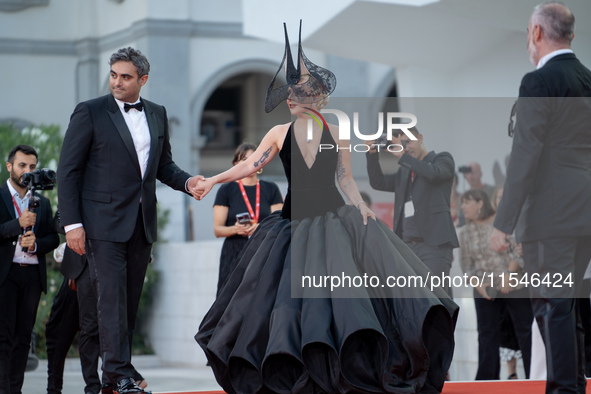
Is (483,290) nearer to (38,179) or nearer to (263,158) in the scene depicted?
(263,158)

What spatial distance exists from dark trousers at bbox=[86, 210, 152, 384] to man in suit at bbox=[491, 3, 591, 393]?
2.01 m

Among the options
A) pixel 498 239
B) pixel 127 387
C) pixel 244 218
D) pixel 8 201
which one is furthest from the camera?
pixel 244 218

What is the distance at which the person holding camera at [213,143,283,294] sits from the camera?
762 cm

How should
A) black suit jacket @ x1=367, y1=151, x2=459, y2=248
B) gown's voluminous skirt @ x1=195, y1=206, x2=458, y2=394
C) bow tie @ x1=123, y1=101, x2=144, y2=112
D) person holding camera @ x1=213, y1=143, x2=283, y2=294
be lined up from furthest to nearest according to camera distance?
person holding camera @ x1=213, y1=143, x2=283, y2=294
black suit jacket @ x1=367, y1=151, x2=459, y2=248
bow tie @ x1=123, y1=101, x2=144, y2=112
gown's voluminous skirt @ x1=195, y1=206, x2=458, y2=394

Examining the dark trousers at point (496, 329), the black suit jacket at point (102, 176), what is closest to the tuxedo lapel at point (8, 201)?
the black suit jacket at point (102, 176)

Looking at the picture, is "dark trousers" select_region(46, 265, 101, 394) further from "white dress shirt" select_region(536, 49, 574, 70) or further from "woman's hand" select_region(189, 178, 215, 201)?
"white dress shirt" select_region(536, 49, 574, 70)

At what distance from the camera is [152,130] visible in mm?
5457

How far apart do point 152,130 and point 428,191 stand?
237 cm

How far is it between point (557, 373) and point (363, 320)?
93cm

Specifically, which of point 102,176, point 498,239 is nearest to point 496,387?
point 498,239

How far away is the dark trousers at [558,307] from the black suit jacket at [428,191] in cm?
239

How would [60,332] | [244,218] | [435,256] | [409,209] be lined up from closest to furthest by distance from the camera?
[60,332] → [435,256] → [409,209] → [244,218]

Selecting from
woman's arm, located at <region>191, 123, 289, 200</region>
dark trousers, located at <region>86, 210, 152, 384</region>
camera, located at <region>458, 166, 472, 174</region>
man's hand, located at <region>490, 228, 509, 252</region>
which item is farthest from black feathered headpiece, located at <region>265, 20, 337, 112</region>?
Answer: camera, located at <region>458, 166, 472, 174</region>

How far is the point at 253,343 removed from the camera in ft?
15.9
